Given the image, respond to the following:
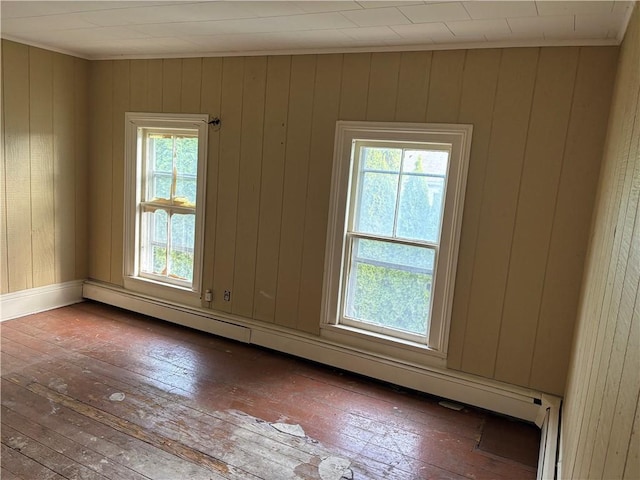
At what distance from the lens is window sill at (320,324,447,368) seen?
3266 mm

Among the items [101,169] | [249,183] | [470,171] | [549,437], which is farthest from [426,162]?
[101,169]

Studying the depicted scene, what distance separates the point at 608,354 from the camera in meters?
1.32

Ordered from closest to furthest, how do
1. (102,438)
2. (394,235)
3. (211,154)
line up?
(102,438) → (394,235) → (211,154)

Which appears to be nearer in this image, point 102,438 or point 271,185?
point 102,438

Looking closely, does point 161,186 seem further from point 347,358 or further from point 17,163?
point 347,358

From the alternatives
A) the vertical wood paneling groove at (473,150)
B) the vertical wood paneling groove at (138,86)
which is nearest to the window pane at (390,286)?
the vertical wood paneling groove at (473,150)

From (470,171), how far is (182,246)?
2.69 meters

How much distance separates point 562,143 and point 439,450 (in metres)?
1.96

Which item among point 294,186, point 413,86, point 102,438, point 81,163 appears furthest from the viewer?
point 81,163

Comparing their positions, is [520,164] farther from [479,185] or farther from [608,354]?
[608,354]

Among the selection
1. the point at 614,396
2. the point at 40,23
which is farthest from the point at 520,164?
the point at 40,23

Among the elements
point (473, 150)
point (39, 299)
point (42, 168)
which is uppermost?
point (473, 150)

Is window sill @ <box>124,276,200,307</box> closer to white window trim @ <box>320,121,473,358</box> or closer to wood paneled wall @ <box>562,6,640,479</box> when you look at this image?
white window trim @ <box>320,121,473,358</box>

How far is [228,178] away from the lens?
393cm
